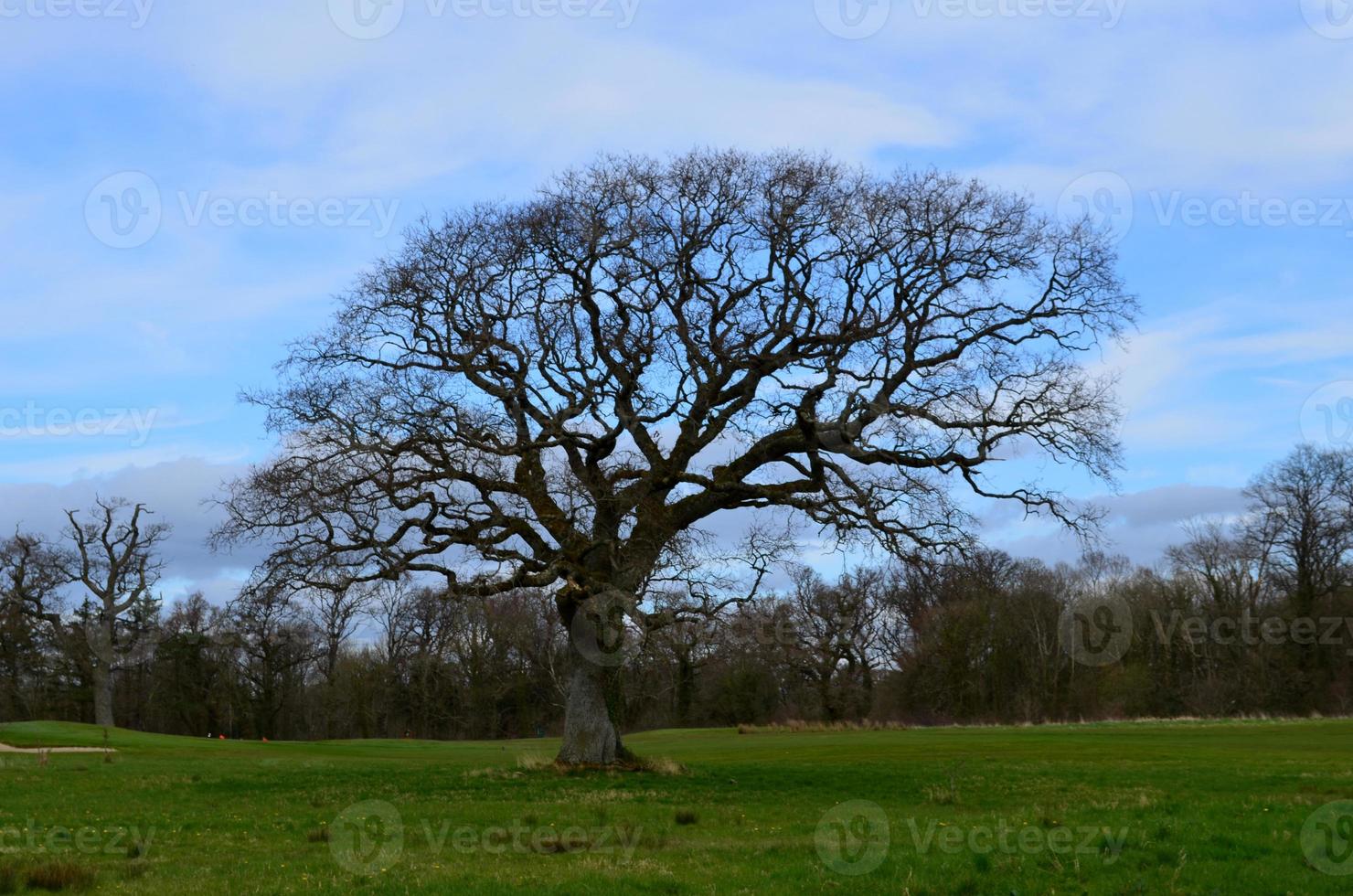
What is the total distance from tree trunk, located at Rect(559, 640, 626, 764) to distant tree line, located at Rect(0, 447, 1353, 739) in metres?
33.1

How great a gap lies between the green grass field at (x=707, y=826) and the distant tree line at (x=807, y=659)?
33289mm

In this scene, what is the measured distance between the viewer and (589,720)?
84.2ft

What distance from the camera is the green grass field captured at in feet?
36.7

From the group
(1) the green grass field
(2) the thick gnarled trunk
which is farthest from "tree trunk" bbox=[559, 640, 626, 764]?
(1) the green grass field

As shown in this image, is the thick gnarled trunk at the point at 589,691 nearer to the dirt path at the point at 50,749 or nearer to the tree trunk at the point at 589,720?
the tree trunk at the point at 589,720

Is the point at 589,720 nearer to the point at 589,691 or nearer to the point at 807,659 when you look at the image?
the point at 589,691

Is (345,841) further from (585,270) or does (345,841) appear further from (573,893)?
(585,270)

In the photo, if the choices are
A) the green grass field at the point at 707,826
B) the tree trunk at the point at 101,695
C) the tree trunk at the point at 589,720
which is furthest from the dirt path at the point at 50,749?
the tree trunk at the point at 101,695

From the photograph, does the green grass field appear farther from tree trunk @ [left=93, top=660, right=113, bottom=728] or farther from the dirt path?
tree trunk @ [left=93, top=660, right=113, bottom=728]

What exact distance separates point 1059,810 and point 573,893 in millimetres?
8373

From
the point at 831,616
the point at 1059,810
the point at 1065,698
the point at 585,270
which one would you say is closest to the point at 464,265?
the point at 585,270

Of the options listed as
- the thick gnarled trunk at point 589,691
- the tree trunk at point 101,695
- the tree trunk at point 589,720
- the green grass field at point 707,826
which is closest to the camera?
the green grass field at point 707,826

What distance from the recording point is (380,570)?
24.1m

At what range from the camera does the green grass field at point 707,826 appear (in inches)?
441
